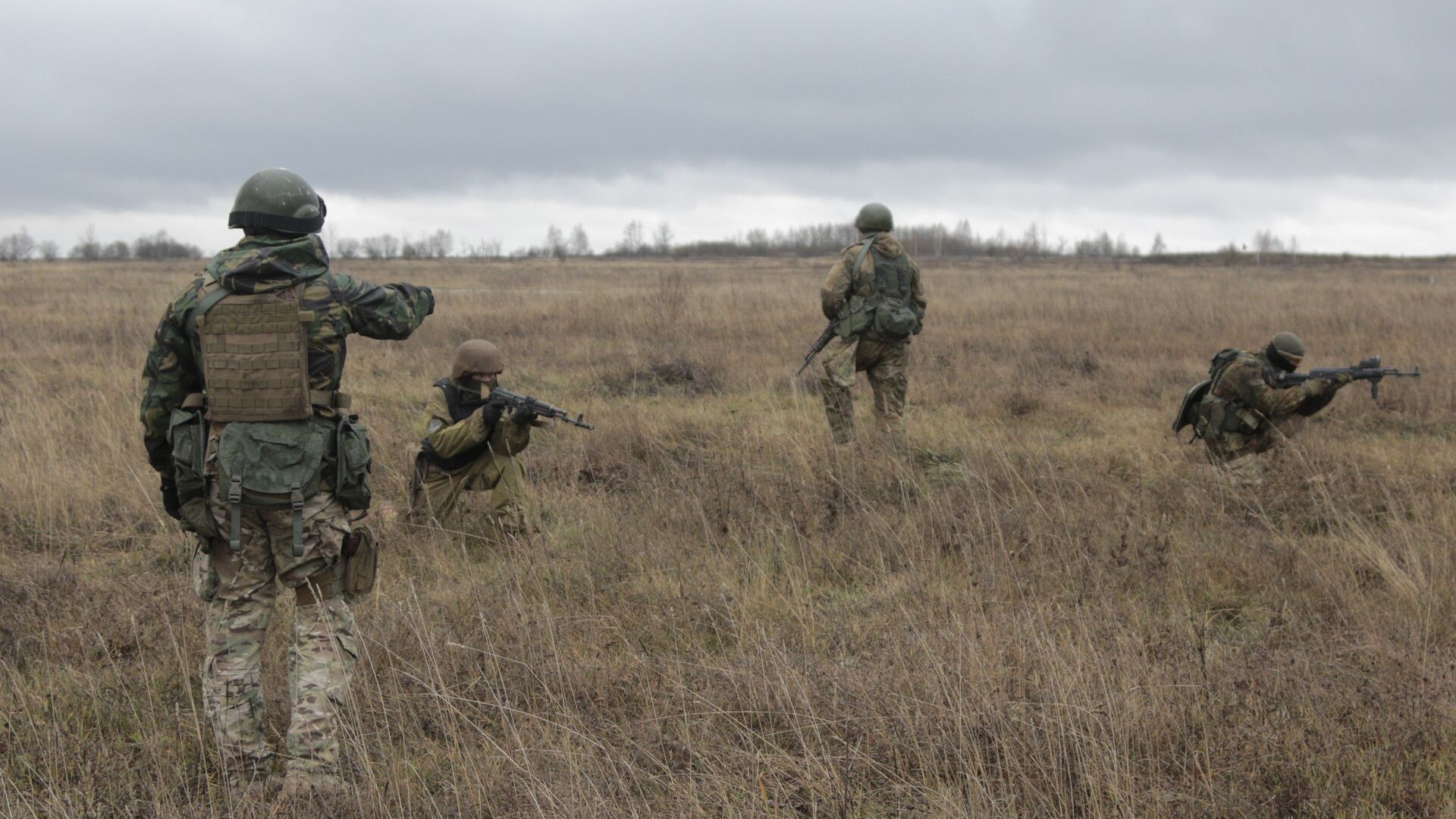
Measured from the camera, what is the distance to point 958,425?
298 inches

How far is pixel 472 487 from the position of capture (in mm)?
5324

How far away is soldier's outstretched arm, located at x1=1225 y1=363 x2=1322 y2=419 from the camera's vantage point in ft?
19.7

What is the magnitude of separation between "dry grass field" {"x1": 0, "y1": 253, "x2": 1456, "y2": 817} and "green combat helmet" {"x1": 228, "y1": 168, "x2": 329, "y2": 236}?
4.32 ft

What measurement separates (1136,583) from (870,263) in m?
3.54

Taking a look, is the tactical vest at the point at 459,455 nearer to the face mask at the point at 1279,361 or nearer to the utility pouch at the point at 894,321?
the utility pouch at the point at 894,321

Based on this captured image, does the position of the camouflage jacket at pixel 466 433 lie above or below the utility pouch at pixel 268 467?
below

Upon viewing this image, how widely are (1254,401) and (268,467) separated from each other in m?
5.53

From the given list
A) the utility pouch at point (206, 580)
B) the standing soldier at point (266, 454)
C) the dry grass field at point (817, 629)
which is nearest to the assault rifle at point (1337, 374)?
the dry grass field at point (817, 629)

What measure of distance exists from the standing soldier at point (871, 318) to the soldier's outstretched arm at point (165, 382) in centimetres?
461

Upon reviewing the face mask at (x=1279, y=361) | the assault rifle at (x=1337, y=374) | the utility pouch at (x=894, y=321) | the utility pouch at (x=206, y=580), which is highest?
the utility pouch at (x=894, y=321)

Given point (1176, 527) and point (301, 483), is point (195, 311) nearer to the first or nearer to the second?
point (301, 483)

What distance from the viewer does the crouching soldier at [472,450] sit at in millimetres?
5055

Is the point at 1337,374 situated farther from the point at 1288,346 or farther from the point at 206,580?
the point at 206,580

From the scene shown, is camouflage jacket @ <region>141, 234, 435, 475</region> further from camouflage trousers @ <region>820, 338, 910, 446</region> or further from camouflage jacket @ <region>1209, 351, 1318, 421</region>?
camouflage jacket @ <region>1209, 351, 1318, 421</region>
